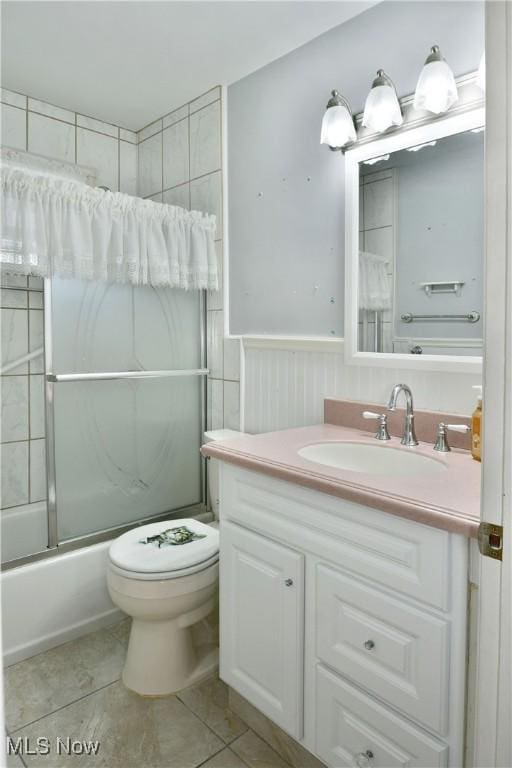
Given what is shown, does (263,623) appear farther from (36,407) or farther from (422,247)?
(36,407)

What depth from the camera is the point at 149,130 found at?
2836 millimetres

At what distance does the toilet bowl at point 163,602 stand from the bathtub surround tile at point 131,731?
71mm

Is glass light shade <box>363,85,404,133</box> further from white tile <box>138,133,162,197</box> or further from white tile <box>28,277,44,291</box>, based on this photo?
white tile <box>28,277,44,291</box>

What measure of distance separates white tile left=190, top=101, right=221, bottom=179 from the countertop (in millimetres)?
1493

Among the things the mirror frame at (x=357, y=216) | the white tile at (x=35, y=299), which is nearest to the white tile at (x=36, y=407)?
the white tile at (x=35, y=299)

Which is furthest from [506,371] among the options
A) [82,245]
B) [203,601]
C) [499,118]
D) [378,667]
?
[82,245]

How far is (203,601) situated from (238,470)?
1.88 feet

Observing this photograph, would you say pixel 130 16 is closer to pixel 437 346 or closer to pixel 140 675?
pixel 437 346

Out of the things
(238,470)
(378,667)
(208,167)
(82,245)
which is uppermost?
(208,167)

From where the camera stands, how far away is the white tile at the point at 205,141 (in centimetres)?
242

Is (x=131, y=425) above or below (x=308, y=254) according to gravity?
below

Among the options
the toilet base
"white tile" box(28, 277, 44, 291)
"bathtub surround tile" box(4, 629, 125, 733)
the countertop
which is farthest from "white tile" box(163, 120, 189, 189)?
"bathtub surround tile" box(4, 629, 125, 733)

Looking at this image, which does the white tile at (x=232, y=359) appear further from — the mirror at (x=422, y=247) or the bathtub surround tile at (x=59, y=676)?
the bathtub surround tile at (x=59, y=676)

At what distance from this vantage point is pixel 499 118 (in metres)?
0.71
